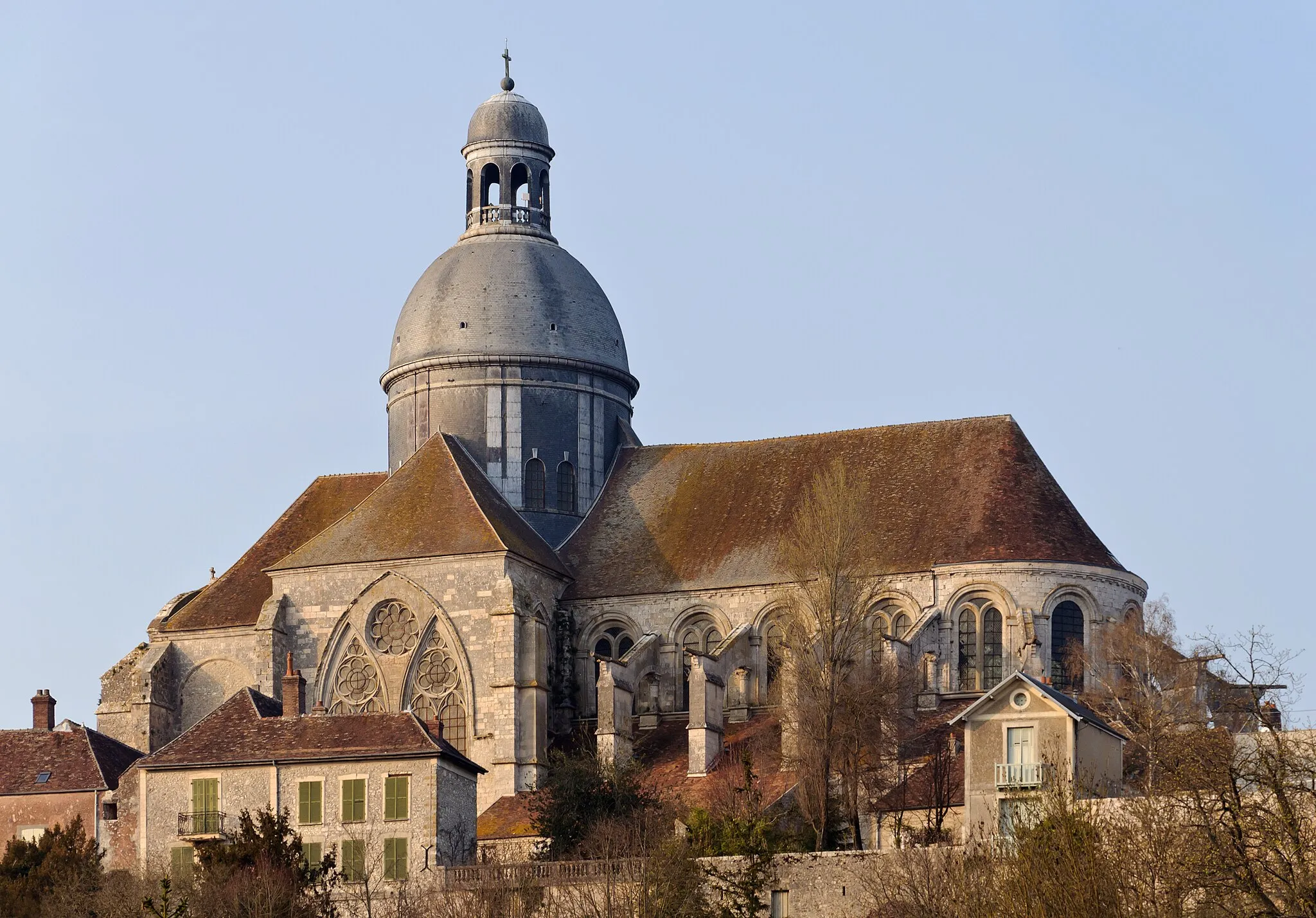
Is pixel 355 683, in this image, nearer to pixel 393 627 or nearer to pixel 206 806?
pixel 393 627

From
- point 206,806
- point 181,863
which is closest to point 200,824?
point 206,806

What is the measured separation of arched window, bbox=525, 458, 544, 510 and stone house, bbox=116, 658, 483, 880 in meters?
13.1

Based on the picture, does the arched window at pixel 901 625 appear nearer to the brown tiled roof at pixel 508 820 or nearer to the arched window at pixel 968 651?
the arched window at pixel 968 651

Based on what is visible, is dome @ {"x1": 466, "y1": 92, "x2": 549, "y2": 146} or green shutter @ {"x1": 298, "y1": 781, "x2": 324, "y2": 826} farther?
dome @ {"x1": 466, "y1": 92, "x2": 549, "y2": 146}

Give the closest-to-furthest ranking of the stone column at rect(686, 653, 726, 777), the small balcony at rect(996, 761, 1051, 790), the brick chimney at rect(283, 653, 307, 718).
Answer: the small balcony at rect(996, 761, 1051, 790) → the brick chimney at rect(283, 653, 307, 718) → the stone column at rect(686, 653, 726, 777)

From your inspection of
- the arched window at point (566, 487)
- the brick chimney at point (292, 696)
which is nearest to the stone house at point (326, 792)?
the brick chimney at point (292, 696)

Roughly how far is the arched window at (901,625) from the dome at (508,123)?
1487cm

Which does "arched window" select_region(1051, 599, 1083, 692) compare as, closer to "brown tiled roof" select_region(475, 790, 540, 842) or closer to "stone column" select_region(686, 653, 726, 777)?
"stone column" select_region(686, 653, 726, 777)

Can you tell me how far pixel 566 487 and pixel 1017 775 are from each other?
61.6 feet

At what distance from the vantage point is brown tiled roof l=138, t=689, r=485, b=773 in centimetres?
4631

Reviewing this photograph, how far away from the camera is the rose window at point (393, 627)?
56.2 metres

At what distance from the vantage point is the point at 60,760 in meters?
51.5

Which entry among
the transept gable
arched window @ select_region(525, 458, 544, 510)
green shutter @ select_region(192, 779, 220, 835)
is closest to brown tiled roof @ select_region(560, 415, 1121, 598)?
arched window @ select_region(525, 458, 544, 510)

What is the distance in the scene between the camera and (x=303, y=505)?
2501 inches
